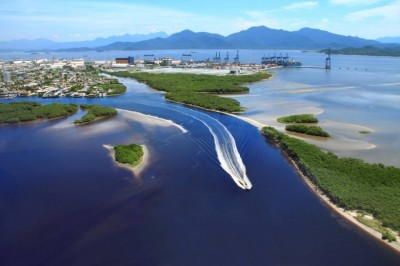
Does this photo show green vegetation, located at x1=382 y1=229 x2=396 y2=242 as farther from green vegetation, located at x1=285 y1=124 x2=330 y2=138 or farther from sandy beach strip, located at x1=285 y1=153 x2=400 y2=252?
green vegetation, located at x1=285 y1=124 x2=330 y2=138

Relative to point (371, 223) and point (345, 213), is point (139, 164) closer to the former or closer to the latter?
point (345, 213)

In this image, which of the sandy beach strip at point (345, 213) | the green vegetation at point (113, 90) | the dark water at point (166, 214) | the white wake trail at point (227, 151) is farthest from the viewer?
the green vegetation at point (113, 90)

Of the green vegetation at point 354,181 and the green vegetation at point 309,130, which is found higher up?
the green vegetation at point 309,130

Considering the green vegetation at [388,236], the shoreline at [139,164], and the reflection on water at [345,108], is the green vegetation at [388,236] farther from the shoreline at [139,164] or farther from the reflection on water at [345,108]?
the shoreline at [139,164]

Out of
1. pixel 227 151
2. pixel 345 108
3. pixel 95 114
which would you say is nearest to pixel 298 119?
pixel 345 108

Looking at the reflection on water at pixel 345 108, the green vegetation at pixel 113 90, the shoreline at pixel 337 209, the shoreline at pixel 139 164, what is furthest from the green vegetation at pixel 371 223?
the green vegetation at pixel 113 90

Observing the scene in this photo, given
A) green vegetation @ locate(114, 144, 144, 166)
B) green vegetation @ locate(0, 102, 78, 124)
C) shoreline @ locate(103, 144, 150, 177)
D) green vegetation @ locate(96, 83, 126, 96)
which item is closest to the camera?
shoreline @ locate(103, 144, 150, 177)

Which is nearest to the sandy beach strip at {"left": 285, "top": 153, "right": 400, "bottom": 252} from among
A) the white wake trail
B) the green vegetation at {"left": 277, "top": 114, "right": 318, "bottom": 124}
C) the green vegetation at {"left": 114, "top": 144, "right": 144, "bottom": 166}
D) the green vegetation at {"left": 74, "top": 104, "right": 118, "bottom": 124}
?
the white wake trail
